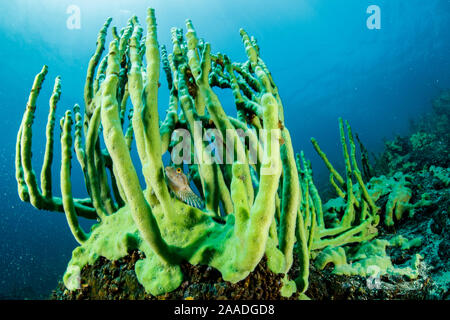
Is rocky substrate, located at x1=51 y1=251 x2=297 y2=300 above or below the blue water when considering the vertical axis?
below

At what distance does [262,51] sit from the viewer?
125 feet

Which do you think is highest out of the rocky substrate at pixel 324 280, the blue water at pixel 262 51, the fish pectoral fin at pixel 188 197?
the blue water at pixel 262 51

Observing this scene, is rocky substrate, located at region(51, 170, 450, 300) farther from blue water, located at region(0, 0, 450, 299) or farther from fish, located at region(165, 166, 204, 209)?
blue water, located at region(0, 0, 450, 299)

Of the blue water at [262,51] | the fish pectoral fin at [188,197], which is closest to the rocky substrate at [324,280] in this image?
the fish pectoral fin at [188,197]

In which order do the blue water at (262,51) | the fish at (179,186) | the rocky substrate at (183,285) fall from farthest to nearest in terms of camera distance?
the blue water at (262,51) → the fish at (179,186) → the rocky substrate at (183,285)

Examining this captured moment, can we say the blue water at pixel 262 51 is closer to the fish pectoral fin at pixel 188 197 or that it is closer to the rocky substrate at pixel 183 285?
the rocky substrate at pixel 183 285

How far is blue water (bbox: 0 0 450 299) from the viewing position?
27531 mm

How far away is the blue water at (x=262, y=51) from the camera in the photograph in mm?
27531

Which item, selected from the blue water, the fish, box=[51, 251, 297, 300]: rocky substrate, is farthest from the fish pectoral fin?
the blue water

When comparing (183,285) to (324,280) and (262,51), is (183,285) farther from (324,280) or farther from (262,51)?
(262,51)

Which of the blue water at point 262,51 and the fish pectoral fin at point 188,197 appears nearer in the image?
the fish pectoral fin at point 188,197

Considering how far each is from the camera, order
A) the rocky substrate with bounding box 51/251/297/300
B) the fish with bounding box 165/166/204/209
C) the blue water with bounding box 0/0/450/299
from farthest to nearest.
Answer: the blue water with bounding box 0/0/450/299 < the fish with bounding box 165/166/204/209 < the rocky substrate with bounding box 51/251/297/300

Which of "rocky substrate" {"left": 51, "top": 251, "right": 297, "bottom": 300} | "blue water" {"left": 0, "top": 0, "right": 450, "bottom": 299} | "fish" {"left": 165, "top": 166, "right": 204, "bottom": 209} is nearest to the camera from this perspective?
"rocky substrate" {"left": 51, "top": 251, "right": 297, "bottom": 300}
